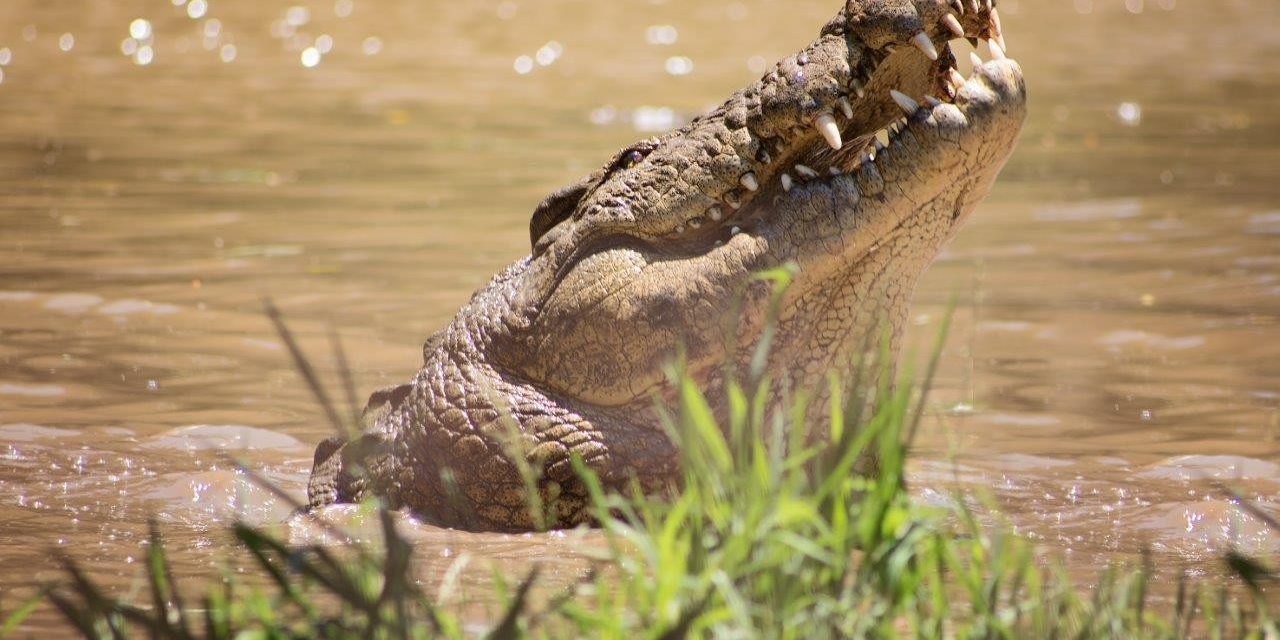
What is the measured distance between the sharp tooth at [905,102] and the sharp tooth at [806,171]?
263 mm

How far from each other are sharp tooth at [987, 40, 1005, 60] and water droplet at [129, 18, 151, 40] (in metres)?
14.7

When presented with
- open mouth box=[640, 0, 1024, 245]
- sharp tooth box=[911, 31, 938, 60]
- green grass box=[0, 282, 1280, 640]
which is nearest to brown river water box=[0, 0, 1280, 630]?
green grass box=[0, 282, 1280, 640]

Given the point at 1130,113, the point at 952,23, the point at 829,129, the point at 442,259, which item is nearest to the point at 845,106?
the point at 829,129

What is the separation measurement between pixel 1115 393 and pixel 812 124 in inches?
104

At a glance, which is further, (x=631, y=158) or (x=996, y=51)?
(x=631, y=158)

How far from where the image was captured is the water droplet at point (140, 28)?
16.8m

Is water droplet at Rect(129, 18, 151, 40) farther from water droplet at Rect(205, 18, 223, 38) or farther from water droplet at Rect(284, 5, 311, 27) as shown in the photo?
water droplet at Rect(284, 5, 311, 27)

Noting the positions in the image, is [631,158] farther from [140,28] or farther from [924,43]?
[140,28]

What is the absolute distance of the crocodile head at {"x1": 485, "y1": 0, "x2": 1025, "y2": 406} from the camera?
3609mm

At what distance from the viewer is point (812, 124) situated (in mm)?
3613

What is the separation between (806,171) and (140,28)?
49.3ft

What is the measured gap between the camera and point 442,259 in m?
7.95

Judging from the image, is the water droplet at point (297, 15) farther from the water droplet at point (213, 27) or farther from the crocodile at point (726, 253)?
the crocodile at point (726, 253)

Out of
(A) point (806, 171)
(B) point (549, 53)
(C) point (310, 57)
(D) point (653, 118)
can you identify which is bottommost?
(D) point (653, 118)
